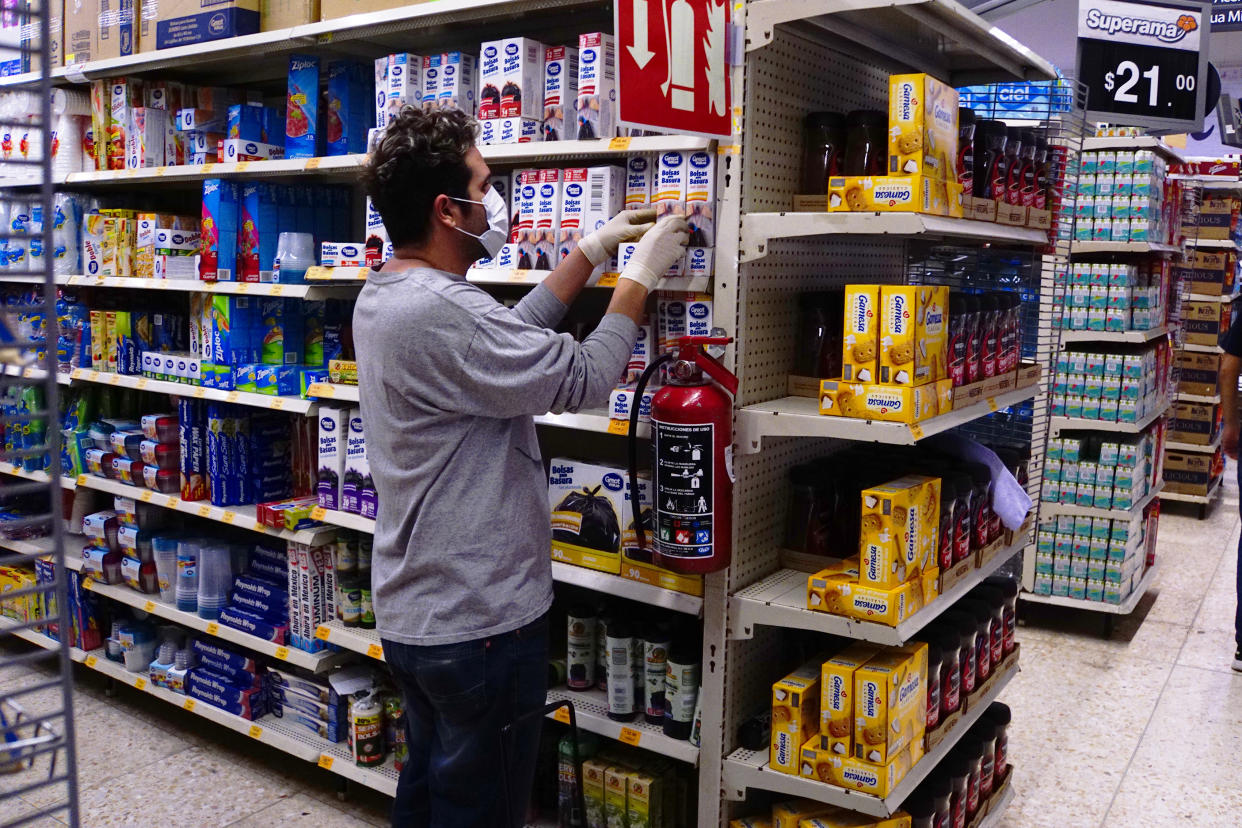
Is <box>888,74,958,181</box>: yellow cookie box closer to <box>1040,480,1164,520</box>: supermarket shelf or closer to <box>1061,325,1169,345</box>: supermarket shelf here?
<box>1061,325,1169,345</box>: supermarket shelf

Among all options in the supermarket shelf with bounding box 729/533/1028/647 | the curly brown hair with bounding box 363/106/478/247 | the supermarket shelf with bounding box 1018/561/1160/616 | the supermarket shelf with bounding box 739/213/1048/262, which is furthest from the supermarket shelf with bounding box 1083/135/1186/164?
the curly brown hair with bounding box 363/106/478/247

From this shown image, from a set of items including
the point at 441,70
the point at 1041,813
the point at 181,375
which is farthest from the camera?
the point at 181,375

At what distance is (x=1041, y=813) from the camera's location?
3.31 meters

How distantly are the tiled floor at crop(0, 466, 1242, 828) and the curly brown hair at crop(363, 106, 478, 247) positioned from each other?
2.07 m

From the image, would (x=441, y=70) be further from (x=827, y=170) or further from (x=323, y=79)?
(x=827, y=170)

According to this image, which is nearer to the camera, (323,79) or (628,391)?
(628,391)

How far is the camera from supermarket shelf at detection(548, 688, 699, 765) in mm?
2605

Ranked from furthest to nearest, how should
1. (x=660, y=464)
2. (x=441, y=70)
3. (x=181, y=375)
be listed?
(x=181, y=375), (x=441, y=70), (x=660, y=464)

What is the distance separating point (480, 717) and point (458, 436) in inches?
23.3

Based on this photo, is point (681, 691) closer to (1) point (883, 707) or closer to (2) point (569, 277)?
(1) point (883, 707)

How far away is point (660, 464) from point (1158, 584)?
15.5 feet

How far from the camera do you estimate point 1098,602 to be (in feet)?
16.3

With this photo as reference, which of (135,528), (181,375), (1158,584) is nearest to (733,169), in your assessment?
(181,375)

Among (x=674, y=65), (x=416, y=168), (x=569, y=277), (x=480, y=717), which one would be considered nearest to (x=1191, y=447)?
(x=569, y=277)
